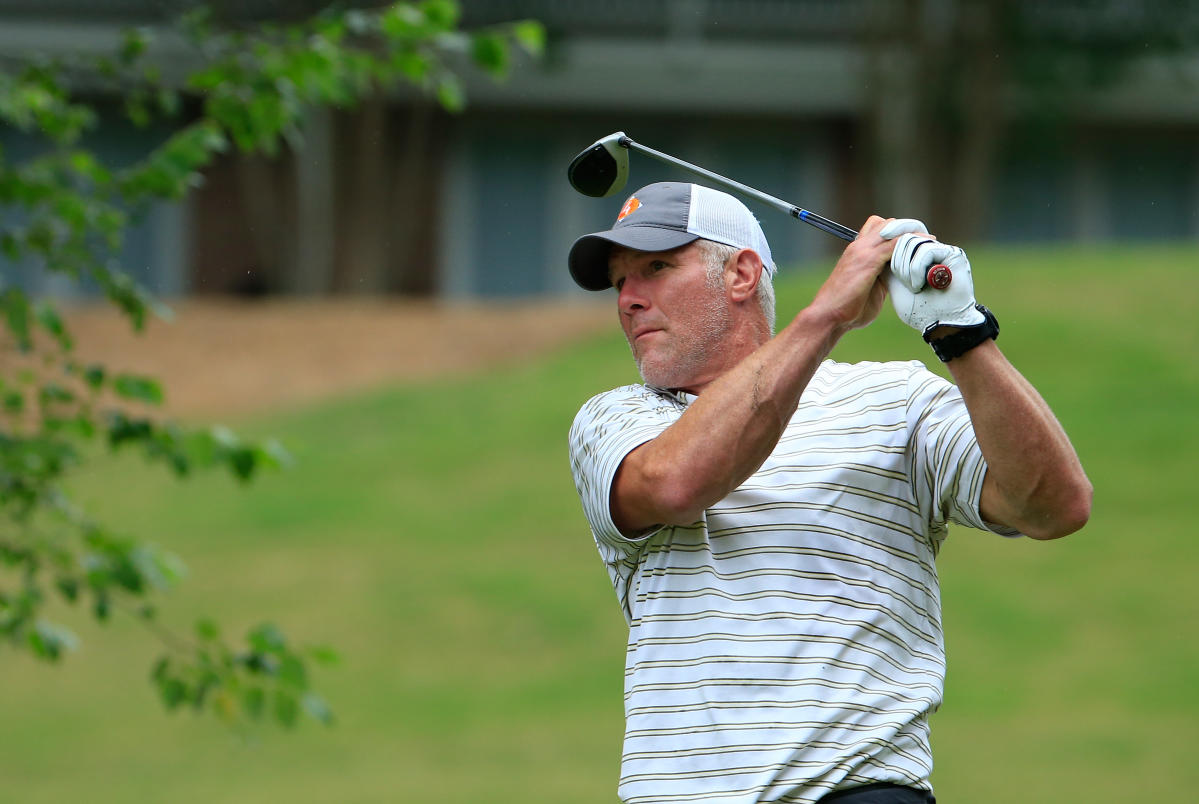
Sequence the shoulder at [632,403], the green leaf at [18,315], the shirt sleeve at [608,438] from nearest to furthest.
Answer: the shirt sleeve at [608,438] → the shoulder at [632,403] → the green leaf at [18,315]

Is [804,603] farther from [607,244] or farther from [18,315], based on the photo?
[18,315]

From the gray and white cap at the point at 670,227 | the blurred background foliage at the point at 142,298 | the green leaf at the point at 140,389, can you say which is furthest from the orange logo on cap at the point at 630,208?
the green leaf at the point at 140,389

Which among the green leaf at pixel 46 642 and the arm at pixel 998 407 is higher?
the arm at pixel 998 407

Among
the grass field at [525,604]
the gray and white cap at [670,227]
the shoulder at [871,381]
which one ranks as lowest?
the grass field at [525,604]

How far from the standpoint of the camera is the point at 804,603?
2592mm

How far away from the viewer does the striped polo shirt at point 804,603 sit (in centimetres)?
253

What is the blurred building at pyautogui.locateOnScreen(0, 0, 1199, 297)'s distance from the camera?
1944cm

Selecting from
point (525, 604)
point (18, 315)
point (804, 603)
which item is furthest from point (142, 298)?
point (525, 604)

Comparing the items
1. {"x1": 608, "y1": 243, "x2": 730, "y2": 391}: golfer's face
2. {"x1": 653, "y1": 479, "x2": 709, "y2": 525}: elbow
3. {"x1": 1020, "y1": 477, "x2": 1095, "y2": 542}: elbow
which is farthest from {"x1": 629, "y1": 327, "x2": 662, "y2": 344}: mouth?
{"x1": 1020, "y1": 477, "x2": 1095, "y2": 542}: elbow

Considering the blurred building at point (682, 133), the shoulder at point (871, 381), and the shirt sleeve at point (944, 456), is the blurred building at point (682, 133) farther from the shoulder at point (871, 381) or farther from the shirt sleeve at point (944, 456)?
the shirt sleeve at point (944, 456)

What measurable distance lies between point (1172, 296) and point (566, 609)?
6.66 metres

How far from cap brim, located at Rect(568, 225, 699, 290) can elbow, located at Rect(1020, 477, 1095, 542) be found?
2.36 feet

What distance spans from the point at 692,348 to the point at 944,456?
45cm

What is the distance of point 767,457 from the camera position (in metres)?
2.59
